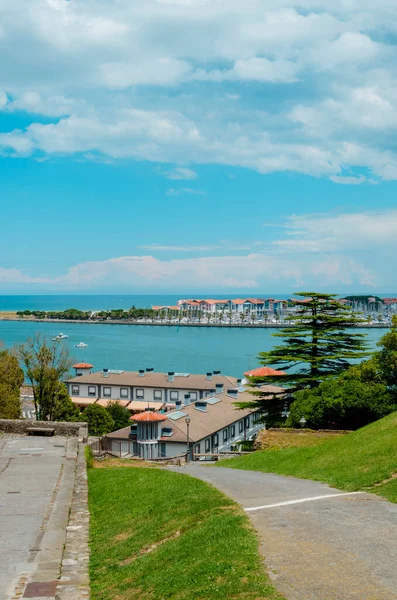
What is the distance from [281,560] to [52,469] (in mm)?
12288

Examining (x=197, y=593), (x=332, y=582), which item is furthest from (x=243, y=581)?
(x=332, y=582)

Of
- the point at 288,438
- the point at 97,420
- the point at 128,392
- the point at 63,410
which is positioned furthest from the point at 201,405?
the point at 128,392

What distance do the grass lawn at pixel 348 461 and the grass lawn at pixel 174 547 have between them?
3.62m

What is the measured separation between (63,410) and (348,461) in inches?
1393

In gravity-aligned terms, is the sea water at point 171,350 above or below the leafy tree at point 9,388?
below

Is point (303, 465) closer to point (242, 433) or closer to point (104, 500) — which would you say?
point (104, 500)

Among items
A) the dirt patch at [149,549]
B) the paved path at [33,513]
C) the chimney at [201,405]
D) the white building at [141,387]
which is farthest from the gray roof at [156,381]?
the dirt patch at [149,549]

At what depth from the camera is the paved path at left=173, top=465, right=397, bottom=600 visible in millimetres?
6547

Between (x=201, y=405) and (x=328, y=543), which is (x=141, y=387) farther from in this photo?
(x=328, y=543)

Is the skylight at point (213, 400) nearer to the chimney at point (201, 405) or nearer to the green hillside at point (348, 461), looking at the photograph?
the chimney at point (201, 405)

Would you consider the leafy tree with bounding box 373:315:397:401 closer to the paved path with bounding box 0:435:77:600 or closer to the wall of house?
the paved path with bounding box 0:435:77:600

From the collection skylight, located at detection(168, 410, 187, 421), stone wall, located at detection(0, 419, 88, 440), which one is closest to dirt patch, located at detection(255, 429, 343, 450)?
stone wall, located at detection(0, 419, 88, 440)

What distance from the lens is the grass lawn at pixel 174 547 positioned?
22.7 ft

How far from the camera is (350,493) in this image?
1234cm
